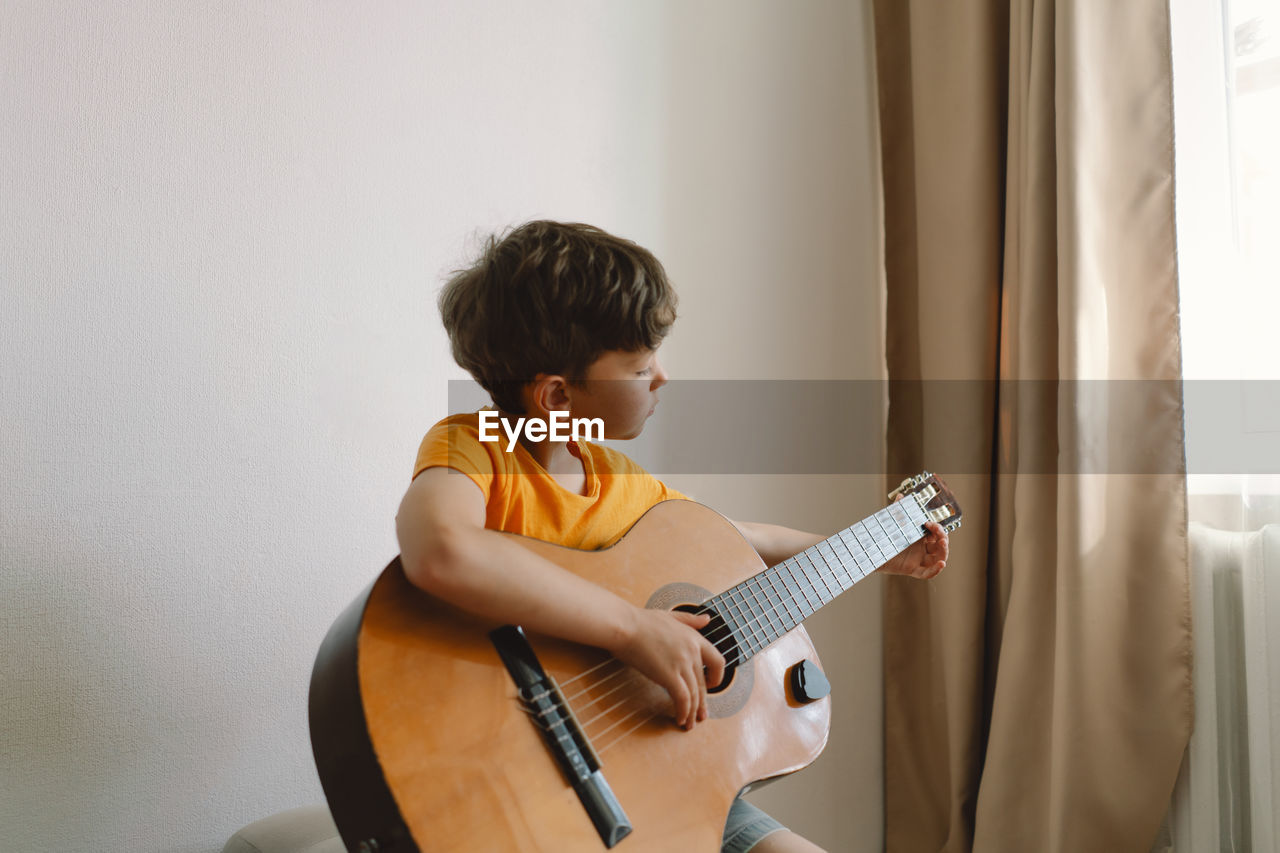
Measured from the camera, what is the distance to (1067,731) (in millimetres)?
1299

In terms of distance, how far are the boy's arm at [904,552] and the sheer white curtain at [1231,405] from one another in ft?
1.57

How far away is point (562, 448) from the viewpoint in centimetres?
94

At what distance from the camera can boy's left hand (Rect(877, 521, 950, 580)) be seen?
1.05 metres

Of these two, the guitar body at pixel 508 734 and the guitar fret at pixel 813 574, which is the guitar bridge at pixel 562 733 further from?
the guitar fret at pixel 813 574

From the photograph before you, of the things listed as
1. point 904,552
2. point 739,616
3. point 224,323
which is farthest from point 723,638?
point 224,323

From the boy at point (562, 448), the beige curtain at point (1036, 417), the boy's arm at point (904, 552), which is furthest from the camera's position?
the beige curtain at point (1036, 417)

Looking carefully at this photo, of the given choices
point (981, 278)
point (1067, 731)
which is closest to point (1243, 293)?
point (981, 278)

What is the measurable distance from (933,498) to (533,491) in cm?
53

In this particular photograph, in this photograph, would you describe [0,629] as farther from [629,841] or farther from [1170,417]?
[1170,417]

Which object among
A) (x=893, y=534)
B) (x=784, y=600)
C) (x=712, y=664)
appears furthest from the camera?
(x=893, y=534)

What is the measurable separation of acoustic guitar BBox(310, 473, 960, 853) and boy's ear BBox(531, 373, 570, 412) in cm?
16

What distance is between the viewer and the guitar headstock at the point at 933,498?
106 cm

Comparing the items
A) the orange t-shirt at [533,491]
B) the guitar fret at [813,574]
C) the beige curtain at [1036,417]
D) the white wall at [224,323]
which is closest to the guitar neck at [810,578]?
the guitar fret at [813,574]

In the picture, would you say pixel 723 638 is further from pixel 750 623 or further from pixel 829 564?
pixel 829 564
